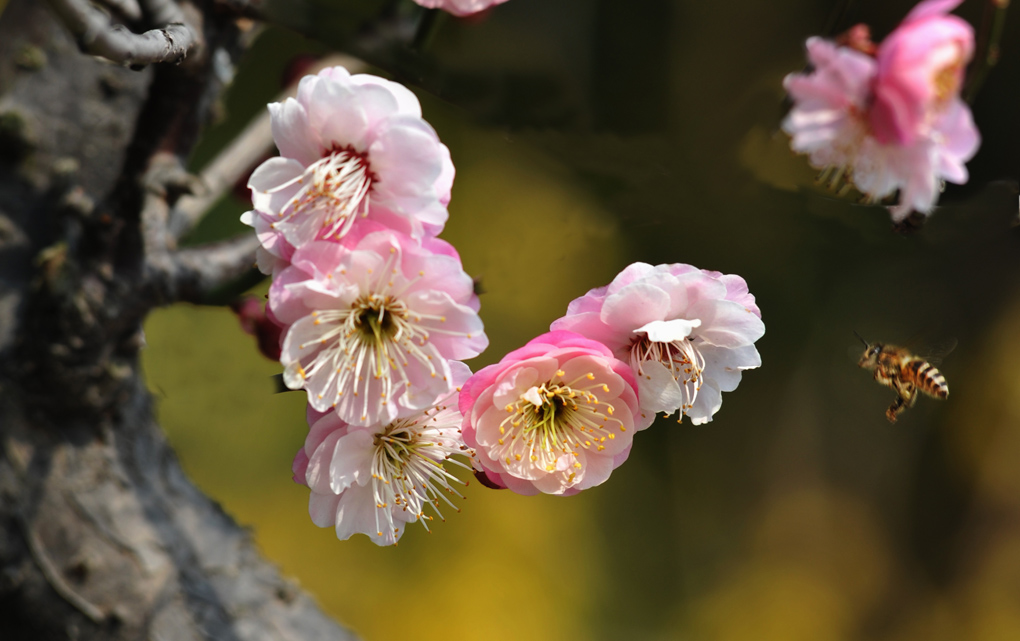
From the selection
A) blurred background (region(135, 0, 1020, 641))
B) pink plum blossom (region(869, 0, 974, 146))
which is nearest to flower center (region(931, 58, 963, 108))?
pink plum blossom (region(869, 0, 974, 146))

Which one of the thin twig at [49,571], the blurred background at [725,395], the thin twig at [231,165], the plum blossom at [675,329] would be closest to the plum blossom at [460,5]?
the blurred background at [725,395]

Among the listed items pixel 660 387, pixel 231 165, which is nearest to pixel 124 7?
pixel 660 387

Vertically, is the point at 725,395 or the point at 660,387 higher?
the point at 660,387

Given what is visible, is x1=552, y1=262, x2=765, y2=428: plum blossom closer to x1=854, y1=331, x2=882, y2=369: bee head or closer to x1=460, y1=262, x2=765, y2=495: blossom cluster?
x1=460, y1=262, x2=765, y2=495: blossom cluster

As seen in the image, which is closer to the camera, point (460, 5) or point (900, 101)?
point (900, 101)

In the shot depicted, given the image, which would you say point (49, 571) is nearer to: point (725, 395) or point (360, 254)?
point (360, 254)

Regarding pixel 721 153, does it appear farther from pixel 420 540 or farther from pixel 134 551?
pixel 420 540

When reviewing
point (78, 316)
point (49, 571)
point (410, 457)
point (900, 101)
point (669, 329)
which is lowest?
point (49, 571)
